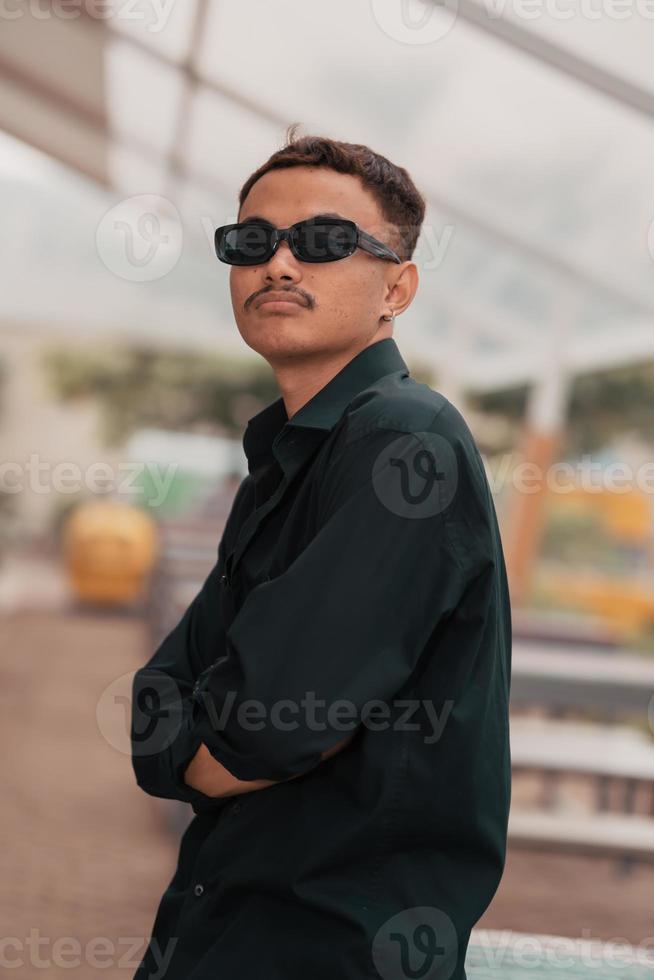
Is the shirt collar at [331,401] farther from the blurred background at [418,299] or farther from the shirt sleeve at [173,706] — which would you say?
the blurred background at [418,299]

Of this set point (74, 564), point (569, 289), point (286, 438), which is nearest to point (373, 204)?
point (286, 438)

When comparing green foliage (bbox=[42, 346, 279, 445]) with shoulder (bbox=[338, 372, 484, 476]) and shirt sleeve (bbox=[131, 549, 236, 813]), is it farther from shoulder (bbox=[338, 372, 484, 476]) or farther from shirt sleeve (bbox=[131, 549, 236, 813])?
shoulder (bbox=[338, 372, 484, 476])

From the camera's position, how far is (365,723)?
1.31 meters

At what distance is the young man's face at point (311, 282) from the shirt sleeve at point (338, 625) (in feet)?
0.77

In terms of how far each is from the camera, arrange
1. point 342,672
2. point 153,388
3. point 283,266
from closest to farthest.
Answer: point 342,672, point 283,266, point 153,388

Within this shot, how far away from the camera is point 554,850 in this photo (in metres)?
3.93

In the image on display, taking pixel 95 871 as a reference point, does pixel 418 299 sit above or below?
above

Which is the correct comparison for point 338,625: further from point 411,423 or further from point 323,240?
point 323,240

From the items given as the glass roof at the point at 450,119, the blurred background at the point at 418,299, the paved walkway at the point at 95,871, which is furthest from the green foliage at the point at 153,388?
the paved walkway at the point at 95,871

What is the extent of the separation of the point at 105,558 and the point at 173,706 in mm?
10714

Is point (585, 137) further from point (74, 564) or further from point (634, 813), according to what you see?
point (74, 564)

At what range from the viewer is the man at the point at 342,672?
1267 mm

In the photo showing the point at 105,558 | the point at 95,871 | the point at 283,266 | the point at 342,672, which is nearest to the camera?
the point at 342,672

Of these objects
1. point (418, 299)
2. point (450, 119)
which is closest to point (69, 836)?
point (450, 119)
